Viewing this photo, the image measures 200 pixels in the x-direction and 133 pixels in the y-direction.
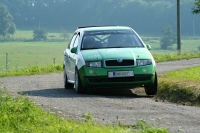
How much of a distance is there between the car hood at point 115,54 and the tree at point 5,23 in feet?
517

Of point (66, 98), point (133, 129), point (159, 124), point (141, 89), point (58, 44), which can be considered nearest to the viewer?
point (133, 129)

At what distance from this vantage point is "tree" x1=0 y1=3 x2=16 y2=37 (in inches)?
6791

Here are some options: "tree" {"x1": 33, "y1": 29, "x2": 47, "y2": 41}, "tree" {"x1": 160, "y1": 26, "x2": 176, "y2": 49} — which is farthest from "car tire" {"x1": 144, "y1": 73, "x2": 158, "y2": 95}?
"tree" {"x1": 33, "y1": 29, "x2": 47, "y2": 41}

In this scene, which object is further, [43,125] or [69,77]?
[69,77]

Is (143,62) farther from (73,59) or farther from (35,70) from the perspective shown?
(35,70)

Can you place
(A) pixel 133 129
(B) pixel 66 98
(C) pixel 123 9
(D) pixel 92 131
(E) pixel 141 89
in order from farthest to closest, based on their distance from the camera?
(C) pixel 123 9 → (E) pixel 141 89 → (B) pixel 66 98 → (A) pixel 133 129 → (D) pixel 92 131

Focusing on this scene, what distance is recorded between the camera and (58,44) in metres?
152

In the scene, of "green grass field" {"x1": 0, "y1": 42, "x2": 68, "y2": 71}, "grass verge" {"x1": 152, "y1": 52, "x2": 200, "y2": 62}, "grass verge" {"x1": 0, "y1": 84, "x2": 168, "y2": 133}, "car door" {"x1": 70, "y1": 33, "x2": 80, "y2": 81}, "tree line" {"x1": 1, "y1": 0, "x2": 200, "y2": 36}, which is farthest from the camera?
"tree line" {"x1": 1, "y1": 0, "x2": 200, "y2": 36}

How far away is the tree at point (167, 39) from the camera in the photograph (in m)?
146

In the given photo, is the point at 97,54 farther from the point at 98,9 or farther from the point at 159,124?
the point at 98,9

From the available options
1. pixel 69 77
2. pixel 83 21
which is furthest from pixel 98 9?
pixel 69 77

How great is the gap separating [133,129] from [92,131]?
0.77 m

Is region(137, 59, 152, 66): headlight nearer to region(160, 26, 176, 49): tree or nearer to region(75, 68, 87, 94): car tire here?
region(75, 68, 87, 94): car tire

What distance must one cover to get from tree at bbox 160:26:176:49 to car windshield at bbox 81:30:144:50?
5053 inches
